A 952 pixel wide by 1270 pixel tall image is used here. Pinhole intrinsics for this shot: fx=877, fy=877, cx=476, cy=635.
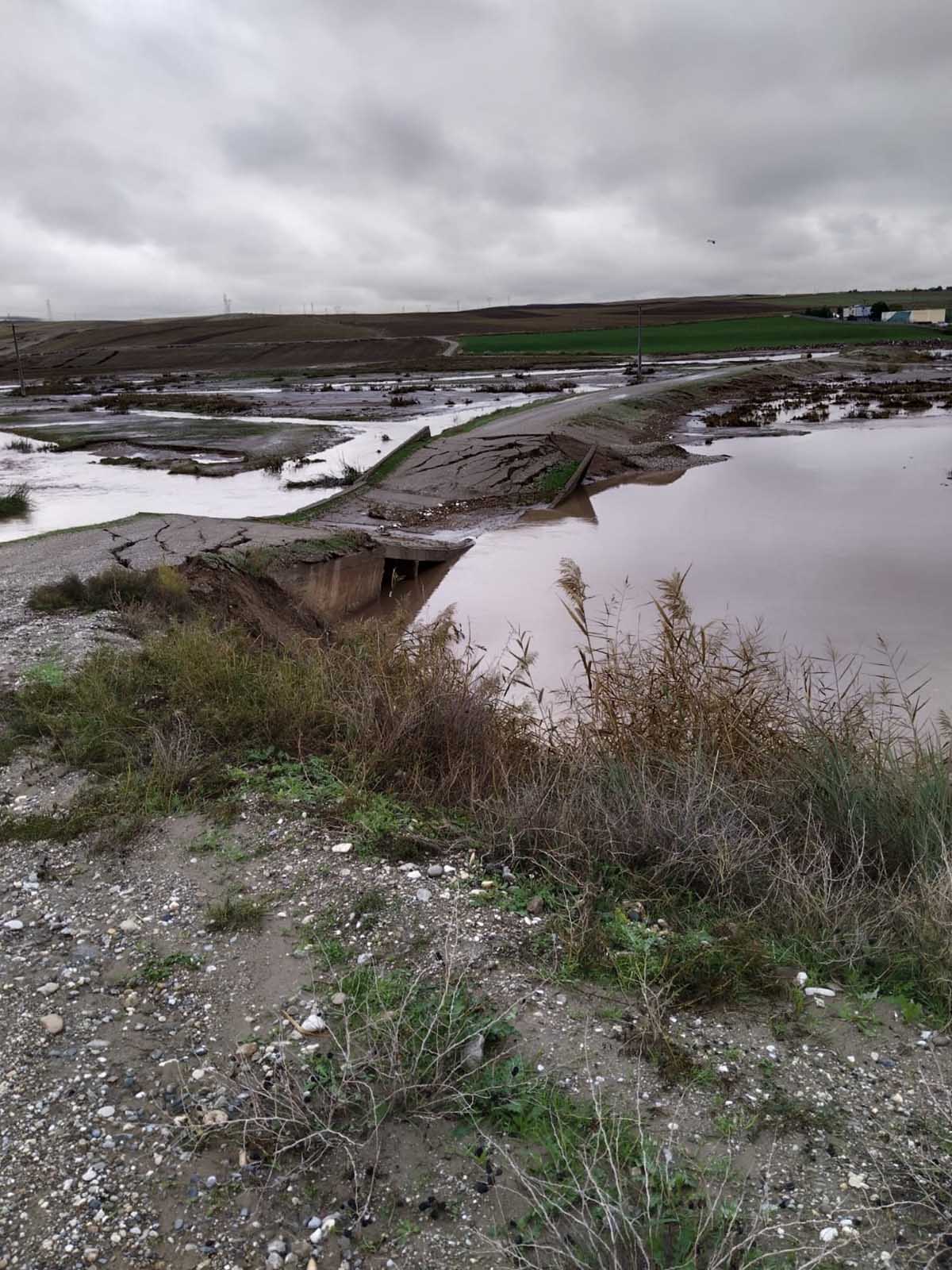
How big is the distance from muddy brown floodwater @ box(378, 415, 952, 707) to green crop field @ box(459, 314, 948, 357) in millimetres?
57057

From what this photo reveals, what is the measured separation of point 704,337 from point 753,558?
8092cm

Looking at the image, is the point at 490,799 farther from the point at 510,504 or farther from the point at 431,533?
the point at 510,504

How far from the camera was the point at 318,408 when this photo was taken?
114 ft

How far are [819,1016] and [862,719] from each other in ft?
7.85

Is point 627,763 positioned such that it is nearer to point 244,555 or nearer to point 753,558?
point 244,555

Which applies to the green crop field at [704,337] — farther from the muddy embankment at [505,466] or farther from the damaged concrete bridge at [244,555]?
the damaged concrete bridge at [244,555]

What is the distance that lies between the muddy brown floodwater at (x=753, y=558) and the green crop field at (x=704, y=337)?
57.1 meters

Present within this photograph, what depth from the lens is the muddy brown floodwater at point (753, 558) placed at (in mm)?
9461

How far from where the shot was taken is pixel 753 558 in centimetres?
1266

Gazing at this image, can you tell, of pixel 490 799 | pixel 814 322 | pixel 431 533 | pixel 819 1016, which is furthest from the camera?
pixel 814 322

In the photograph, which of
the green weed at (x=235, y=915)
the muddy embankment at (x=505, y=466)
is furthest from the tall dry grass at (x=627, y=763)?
the muddy embankment at (x=505, y=466)

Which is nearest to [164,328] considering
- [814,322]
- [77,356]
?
[77,356]

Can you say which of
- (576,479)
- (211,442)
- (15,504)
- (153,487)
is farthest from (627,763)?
(211,442)

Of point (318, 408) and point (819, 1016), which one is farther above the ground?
point (318, 408)
